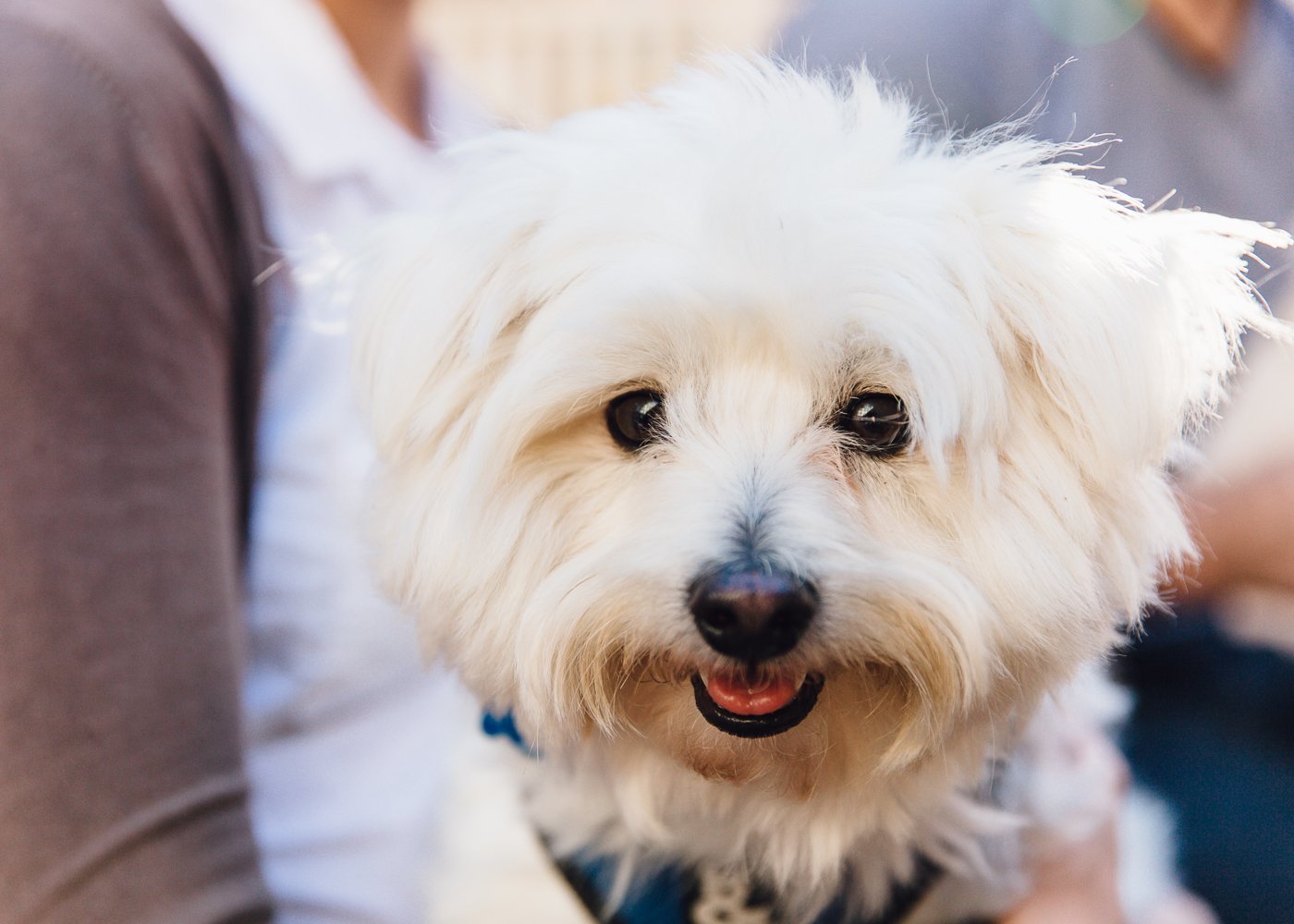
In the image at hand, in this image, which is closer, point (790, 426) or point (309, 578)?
point (790, 426)

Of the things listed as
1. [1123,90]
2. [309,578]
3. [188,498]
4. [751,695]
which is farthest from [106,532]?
[1123,90]

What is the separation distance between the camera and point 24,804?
0.95m

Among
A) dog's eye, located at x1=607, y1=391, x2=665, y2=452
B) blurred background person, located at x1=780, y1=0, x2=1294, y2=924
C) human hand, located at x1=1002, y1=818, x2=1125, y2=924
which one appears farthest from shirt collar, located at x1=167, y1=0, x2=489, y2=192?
human hand, located at x1=1002, y1=818, x2=1125, y2=924

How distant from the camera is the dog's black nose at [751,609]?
94 centimetres

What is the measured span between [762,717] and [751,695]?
2 cm

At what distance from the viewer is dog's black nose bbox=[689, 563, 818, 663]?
94 cm

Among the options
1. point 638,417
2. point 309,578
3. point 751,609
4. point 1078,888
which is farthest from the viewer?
point 309,578

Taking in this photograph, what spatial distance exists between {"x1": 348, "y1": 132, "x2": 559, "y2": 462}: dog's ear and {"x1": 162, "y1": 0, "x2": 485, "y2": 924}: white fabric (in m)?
0.19

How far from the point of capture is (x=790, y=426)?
3.61 feet

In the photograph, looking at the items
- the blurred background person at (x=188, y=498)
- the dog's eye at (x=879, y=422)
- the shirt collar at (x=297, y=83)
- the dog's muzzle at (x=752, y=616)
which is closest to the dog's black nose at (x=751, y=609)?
the dog's muzzle at (x=752, y=616)

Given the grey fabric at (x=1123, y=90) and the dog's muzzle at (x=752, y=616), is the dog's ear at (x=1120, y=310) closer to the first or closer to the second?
the dog's muzzle at (x=752, y=616)

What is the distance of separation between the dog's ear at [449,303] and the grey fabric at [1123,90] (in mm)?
662

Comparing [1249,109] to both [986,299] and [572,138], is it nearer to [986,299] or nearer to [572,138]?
[986,299]

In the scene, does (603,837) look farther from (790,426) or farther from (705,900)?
(790,426)
